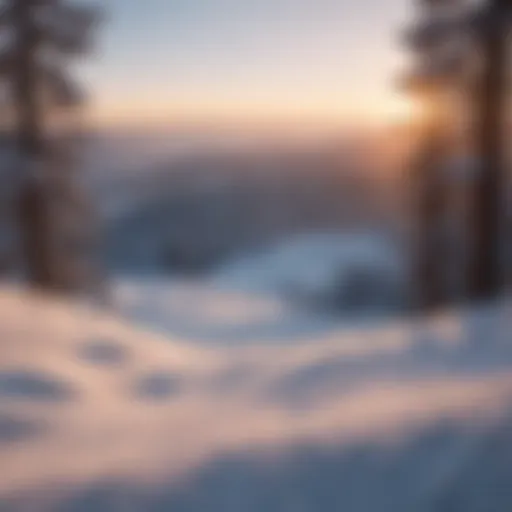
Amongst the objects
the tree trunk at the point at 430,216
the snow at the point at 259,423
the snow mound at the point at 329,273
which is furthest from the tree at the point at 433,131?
the snow at the point at 259,423

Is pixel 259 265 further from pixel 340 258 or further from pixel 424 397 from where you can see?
pixel 424 397

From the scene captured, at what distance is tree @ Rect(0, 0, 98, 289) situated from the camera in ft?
39.5

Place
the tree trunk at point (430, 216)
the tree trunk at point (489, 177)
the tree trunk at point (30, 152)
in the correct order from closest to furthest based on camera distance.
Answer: the tree trunk at point (489, 177) < the tree trunk at point (30, 152) < the tree trunk at point (430, 216)

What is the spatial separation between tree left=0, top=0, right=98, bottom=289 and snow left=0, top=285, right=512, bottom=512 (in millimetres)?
5292

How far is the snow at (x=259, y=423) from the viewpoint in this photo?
3902mm

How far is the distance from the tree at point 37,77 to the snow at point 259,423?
5292 millimetres

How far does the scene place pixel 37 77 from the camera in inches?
485

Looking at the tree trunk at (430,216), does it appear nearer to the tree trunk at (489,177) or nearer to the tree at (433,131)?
the tree at (433,131)

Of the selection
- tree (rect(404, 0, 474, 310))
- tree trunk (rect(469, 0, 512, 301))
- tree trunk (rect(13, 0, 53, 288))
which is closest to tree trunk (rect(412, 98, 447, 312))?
tree (rect(404, 0, 474, 310))

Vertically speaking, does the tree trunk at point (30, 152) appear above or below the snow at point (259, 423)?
above

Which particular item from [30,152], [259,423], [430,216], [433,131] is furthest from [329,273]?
[259,423]

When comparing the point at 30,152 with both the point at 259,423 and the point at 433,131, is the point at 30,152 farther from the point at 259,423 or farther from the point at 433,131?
the point at 259,423

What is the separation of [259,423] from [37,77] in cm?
945

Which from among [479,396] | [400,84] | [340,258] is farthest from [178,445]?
[340,258]
